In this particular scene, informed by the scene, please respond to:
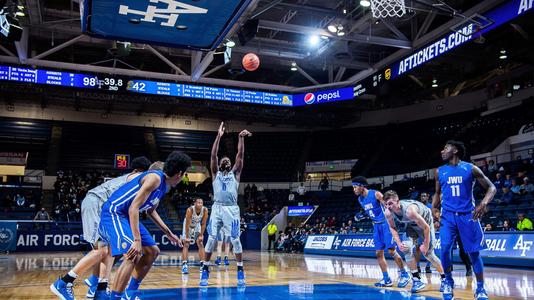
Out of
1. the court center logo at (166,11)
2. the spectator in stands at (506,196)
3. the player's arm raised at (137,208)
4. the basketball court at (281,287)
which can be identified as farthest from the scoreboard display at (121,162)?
the player's arm raised at (137,208)

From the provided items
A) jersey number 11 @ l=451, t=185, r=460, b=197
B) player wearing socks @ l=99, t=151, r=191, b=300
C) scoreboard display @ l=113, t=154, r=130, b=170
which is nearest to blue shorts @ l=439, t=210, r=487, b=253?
jersey number 11 @ l=451, t=185, r=460, b=197

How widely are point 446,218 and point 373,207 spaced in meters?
2.16

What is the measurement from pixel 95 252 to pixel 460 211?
458 cm

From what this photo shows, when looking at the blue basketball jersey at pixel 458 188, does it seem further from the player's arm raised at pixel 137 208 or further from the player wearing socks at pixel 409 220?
the player's arm raised at pixel 137 208

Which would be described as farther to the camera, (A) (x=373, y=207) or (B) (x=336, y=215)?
(B) (x=336, y=215)

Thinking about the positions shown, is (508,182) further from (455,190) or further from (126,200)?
(126,200)

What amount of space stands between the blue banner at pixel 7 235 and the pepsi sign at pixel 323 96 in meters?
14.2

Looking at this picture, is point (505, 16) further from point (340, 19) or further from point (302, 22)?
point (302, 22)

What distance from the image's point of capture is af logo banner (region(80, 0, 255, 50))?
6.44 meters

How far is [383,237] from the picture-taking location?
8.54 metres

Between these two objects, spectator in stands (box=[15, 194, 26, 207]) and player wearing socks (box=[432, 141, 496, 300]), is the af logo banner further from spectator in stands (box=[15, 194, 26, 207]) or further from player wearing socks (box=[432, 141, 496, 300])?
spectator in stands (box=[15, 194, 26, 207])

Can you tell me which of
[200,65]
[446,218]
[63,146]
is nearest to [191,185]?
[63,146]

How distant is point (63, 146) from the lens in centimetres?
3059

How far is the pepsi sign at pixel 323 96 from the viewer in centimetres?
2448
